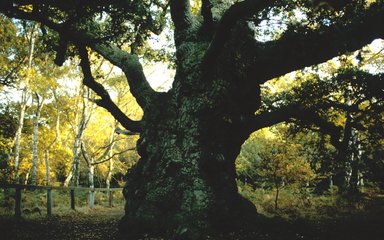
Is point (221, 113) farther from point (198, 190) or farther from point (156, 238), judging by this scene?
point (156, 238)

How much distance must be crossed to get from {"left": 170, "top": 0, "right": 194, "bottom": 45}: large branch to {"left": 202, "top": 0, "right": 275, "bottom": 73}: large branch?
76.2 inches

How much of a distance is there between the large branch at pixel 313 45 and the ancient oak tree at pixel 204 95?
24 millimetres

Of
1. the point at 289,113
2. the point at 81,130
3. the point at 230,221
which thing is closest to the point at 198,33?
the point at 289,113

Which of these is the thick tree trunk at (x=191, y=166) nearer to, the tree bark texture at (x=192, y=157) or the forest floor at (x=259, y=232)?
the tree bark texture at (x=192, y=157)

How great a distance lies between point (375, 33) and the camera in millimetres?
6660

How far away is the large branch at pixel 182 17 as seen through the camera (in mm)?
8891

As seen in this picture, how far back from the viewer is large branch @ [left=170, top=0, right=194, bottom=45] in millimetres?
8891

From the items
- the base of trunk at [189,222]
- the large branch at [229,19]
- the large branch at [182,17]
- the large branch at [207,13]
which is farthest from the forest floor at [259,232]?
the large branch at [182,17]

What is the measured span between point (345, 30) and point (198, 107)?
394 cm

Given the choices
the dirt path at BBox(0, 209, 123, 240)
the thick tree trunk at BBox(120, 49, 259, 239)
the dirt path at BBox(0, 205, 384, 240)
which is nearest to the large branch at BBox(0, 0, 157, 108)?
the thick tree trunk at BBox(120, 49, 259, 239)

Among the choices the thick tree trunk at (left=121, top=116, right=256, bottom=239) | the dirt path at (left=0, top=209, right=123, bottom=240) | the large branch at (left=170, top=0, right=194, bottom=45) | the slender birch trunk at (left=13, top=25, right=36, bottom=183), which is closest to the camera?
the thick tree trunk at (left=121, top=116, right=256, bottom=239)

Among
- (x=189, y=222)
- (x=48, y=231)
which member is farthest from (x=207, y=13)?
(x=48, y=231)

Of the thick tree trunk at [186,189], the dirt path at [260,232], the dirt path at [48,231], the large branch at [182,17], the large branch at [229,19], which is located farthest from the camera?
the large branch at [182,17]

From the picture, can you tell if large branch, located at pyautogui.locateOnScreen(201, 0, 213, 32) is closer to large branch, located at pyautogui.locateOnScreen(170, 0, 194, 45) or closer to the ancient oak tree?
the ancient oak tree
